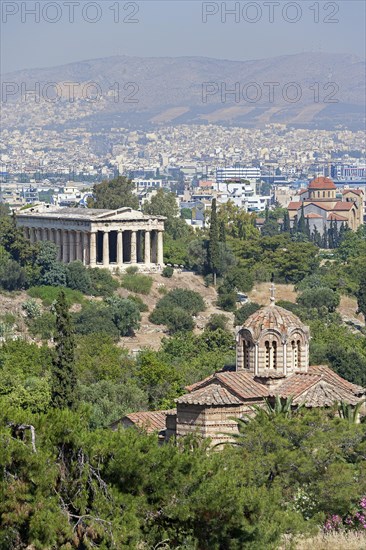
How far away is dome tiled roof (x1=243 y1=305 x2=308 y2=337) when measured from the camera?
39.8m

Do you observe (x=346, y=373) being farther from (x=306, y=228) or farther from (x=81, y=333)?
(x=306, y=228)

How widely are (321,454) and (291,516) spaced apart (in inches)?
191

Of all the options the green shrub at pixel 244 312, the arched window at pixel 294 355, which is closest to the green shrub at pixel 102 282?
the green shrub at pixel 244 312

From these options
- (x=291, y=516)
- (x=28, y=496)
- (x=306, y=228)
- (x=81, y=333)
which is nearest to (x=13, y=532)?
(x=28, y=496)

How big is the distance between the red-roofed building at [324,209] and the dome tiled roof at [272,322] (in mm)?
112326

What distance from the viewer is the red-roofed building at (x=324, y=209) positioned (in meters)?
164

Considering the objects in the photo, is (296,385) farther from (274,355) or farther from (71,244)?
(71,244)

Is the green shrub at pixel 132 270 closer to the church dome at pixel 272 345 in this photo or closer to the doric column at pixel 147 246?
the doric column at pixel 147 246

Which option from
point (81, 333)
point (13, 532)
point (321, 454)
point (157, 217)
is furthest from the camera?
point (157, 217)

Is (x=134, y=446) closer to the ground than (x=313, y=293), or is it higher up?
higher up

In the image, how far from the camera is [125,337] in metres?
79.4

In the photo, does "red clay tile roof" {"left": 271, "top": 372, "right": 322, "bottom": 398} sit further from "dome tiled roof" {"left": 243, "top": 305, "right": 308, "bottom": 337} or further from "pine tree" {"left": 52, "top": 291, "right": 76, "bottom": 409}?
"pine tree" {"left": 52, "top": 291, "right": 76, "bottom": 409}

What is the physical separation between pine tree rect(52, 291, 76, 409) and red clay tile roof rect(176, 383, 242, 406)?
5.77 m

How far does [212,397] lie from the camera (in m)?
38.1
